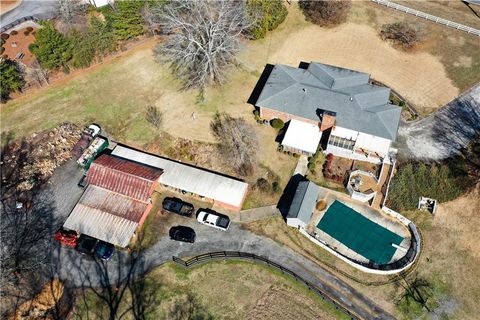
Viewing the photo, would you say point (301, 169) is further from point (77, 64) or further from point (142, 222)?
point (77, 64)

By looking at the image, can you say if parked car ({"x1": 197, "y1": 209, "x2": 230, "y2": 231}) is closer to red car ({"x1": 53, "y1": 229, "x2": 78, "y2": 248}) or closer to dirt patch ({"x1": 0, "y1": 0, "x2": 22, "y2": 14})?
red car ({"x1": 53, "y1": 229, "x2": 78, "y2": 248})

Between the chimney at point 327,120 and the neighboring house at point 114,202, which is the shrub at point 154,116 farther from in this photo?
the chimney at point 327,120

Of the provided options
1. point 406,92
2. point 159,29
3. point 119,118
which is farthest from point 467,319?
point 159,29

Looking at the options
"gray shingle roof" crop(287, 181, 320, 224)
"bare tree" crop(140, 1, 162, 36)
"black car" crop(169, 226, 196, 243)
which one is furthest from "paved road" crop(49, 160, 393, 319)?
"bare tree" crop(140, 1, 162, 36)

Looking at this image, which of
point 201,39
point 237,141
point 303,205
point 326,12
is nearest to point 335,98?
point 237,141

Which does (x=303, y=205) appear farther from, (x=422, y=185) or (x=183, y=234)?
(x=422, y=185)
